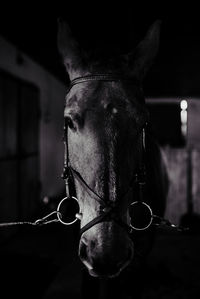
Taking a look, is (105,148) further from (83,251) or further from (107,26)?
(107,26)

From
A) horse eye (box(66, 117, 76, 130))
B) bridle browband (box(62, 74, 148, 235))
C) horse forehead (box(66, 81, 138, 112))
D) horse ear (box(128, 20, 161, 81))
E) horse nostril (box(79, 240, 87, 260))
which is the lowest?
horse nostril (box(79, 240, 87, 260))

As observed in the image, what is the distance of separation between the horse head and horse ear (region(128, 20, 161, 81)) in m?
0.08

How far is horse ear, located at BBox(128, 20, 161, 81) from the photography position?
1.65 metres

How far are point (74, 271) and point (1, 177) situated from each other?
5.46ft

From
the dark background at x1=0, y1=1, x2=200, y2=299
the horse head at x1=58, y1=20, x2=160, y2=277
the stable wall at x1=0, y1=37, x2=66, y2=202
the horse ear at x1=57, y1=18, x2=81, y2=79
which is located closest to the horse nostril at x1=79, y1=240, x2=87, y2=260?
the horse head at x1=58, y1=20, x2=160, y2=277

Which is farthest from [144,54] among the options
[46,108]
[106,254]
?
[46,108]

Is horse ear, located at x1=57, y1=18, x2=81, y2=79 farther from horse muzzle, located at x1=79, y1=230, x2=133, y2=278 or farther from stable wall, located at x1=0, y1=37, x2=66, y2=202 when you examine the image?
stable wall, located at x1=0, y1=37, x2=66, y2=202

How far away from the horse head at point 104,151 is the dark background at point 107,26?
6.76 feet

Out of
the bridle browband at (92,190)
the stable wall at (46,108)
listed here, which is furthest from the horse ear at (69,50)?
the stable wall at (46,108)

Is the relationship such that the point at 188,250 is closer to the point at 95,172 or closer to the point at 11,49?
the point at 95,172

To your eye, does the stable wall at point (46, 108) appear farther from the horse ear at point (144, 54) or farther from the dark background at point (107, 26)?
the horse ear at point (144, 54)

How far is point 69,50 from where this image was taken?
1.63 m

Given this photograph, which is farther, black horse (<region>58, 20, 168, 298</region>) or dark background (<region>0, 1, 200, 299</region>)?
dark background (<region>0, 1, 200, 299</region>)

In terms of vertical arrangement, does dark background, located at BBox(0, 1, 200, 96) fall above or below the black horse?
above
